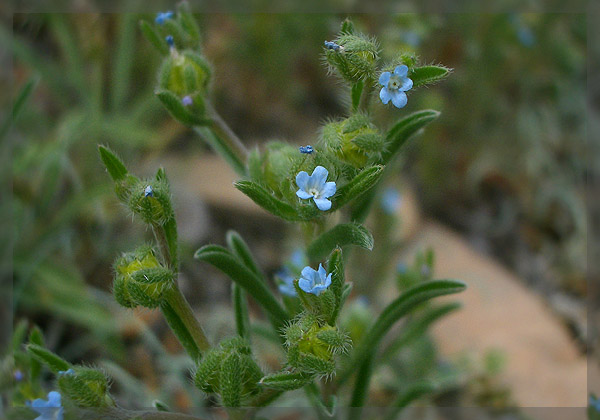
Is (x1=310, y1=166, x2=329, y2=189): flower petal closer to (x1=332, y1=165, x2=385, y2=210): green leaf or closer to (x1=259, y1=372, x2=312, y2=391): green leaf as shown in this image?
(x1=332, y1=165, x2=385, y2=210): green leaf

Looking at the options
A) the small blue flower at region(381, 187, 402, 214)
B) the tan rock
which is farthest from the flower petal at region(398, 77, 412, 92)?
the tan rock

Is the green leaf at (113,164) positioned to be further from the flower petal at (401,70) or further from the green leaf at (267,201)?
the flower petal at (401,70)

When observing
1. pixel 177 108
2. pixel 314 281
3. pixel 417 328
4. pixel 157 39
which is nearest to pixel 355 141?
pixel 314 281

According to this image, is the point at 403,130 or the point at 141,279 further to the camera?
the point at 403,130

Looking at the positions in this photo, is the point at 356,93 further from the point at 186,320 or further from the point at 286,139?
the point at 286,139

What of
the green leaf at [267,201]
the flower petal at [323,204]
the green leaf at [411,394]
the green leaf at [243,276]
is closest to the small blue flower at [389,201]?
the green leaf at [411,394]

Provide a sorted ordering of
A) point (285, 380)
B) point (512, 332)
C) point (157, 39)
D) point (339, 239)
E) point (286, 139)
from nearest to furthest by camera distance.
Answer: point (285, 380) → point (339, 239) → point (157, 39) → point (512, 332) → point (286, 139)
